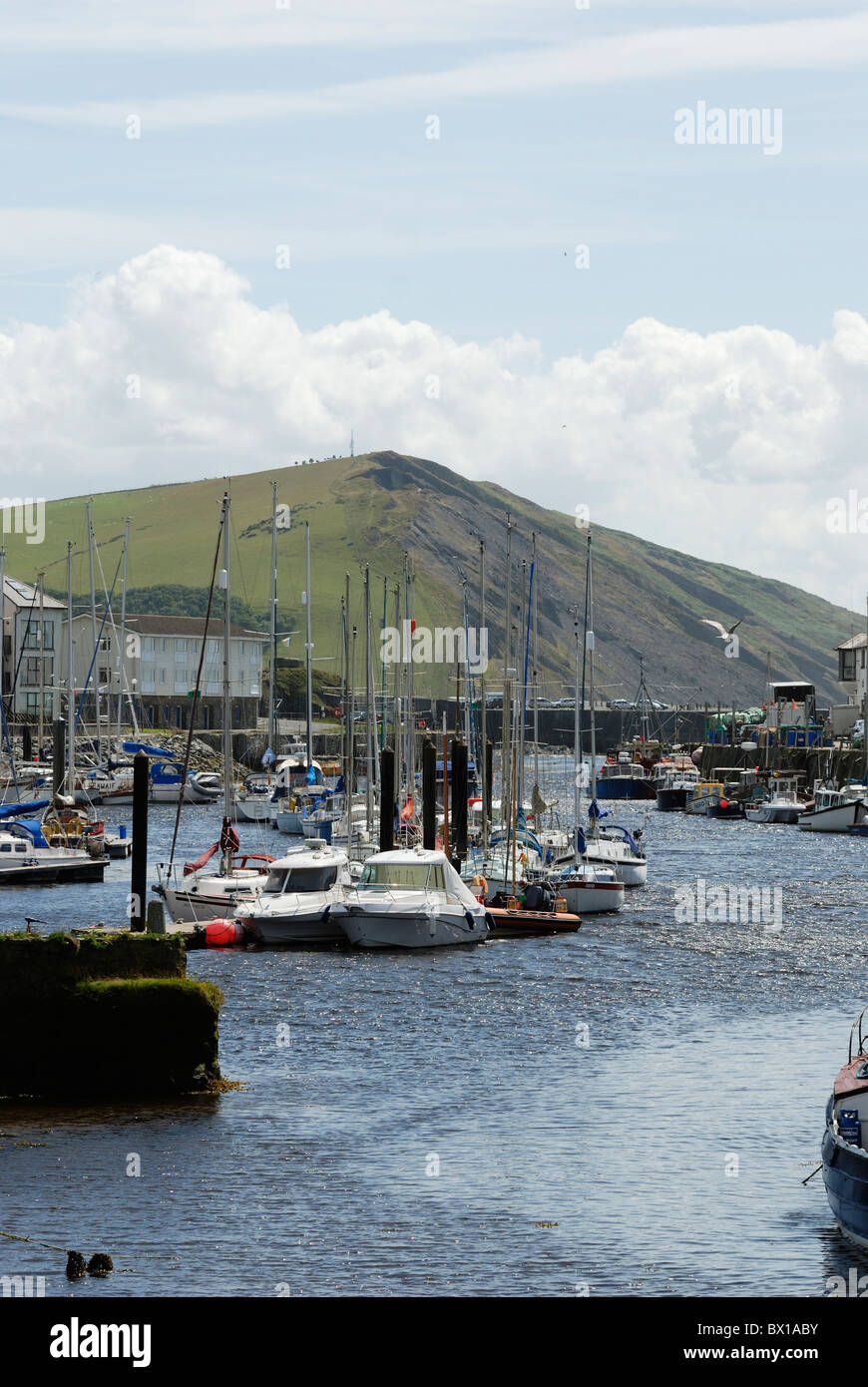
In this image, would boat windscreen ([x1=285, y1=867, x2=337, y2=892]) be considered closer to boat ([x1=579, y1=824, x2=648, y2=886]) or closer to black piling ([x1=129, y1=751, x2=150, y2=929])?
black piling ([x1=129, y1=751, x2=150, y2=929])

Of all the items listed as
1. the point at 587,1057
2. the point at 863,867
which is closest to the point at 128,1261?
the point at 587,1057

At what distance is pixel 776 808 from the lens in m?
133

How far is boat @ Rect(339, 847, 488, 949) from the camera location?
4994 cm

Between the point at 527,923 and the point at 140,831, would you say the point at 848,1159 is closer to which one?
the point at 140,831

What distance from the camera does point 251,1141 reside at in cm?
2761

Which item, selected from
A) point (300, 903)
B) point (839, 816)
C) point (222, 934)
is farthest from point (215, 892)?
point (839, 816)

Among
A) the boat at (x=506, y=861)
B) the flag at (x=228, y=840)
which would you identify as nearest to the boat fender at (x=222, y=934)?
the flag at (x=228, y=840)

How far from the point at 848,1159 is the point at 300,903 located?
31043 millimetres

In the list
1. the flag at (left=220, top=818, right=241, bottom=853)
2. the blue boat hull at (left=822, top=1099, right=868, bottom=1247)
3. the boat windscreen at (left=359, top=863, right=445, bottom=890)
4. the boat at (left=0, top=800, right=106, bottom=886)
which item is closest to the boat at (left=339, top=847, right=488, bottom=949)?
the boat windscreen at (left=359, top=863, right=445, bottom=890)

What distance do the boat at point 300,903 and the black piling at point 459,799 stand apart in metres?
7.44

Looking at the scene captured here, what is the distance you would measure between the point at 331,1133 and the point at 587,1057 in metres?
9.14

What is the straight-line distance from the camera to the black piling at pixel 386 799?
58.2 meters

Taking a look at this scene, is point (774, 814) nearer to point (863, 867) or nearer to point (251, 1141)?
point (863, 867)
